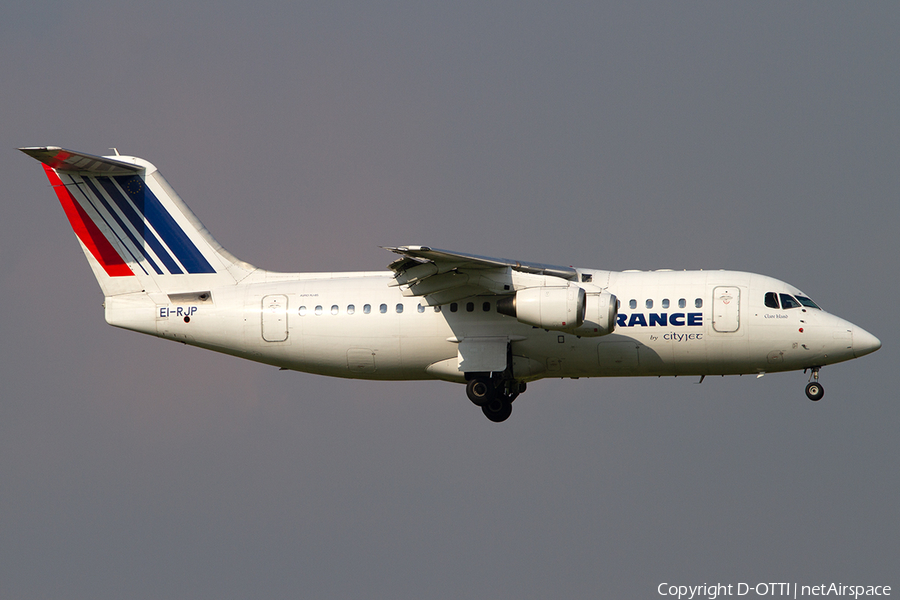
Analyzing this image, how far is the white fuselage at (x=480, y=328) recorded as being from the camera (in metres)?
20.4

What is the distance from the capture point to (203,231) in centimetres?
2322

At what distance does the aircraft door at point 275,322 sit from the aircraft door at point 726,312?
322 inches

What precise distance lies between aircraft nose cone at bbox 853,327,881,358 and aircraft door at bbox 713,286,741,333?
2179 mm

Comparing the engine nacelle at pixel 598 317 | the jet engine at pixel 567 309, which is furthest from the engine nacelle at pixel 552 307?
the engine nacelle at pixel 598 317

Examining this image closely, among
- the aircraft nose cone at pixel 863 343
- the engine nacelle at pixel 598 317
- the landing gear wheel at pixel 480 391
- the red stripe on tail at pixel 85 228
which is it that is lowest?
the landing gear wheel at pixel 480 391

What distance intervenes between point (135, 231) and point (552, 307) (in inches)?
357

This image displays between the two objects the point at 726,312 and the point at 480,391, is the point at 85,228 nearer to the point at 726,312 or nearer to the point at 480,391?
the point at 480,391

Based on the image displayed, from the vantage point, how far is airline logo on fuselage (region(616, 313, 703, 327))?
20391 millimetres

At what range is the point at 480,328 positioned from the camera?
21.1 m

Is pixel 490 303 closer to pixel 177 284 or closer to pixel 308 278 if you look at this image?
pixel 308 278

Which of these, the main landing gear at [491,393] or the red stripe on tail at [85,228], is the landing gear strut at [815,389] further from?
the red stripe on tail at [85,228]

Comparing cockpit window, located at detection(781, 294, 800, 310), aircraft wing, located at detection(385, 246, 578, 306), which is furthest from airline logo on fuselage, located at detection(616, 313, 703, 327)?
cockpit window, located at detection(781, 294, 800, 310)

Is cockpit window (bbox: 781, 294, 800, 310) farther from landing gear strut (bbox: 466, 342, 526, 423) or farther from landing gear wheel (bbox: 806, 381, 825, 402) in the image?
landing gear strut (bbox: 466, 342, 526, 423)

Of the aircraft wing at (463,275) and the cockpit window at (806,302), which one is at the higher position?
the aircraft wing at (463,275)
